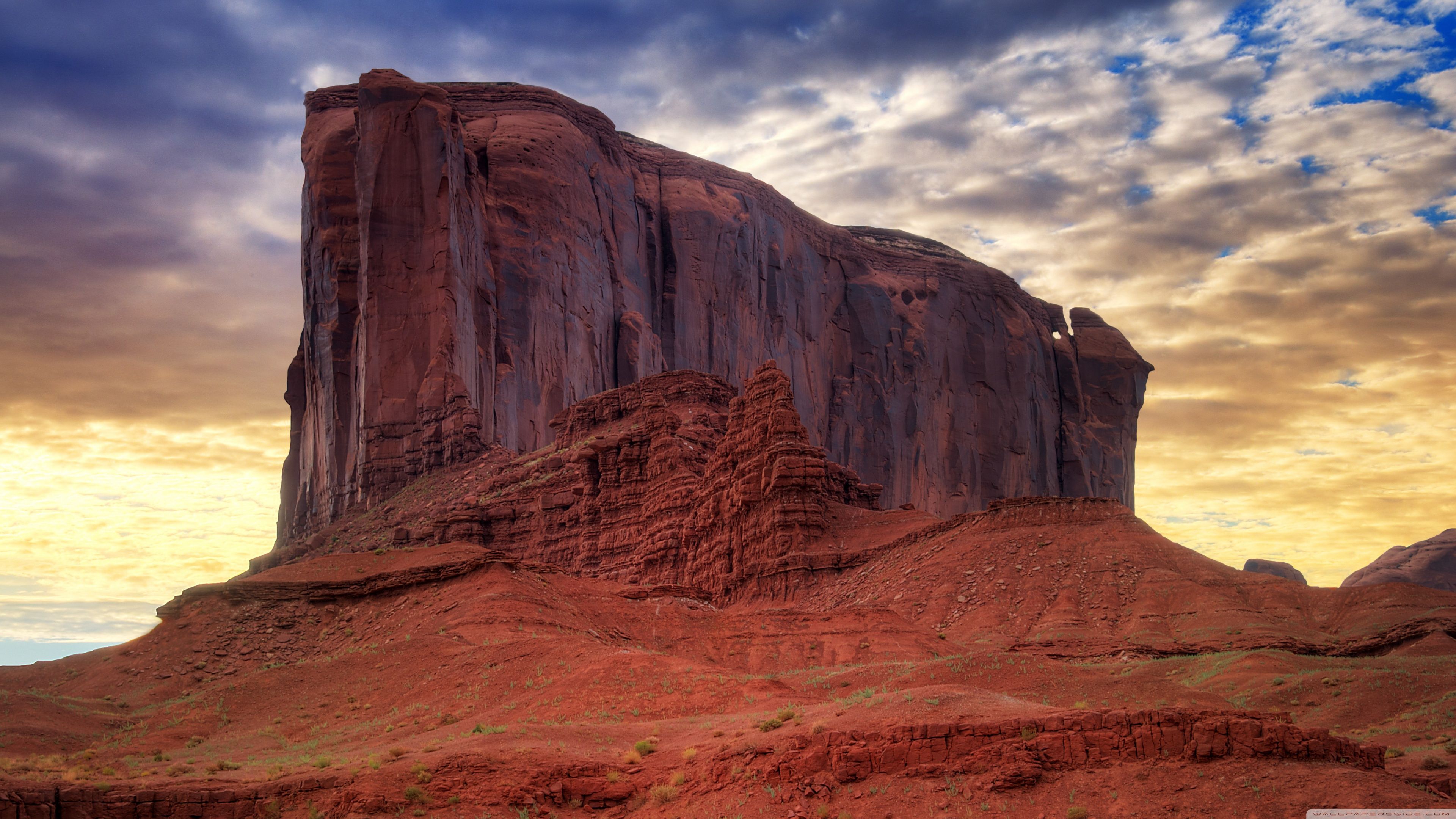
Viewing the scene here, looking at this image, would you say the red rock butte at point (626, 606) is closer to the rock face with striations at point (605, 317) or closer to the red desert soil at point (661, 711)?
the red desert soil at point (661, 711)

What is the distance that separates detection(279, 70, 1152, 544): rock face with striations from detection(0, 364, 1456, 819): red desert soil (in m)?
25.8

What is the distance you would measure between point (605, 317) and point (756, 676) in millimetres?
69579

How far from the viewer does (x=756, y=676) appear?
33.9m

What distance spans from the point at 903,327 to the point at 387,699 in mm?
103518

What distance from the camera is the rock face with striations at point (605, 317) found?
85.8 metres

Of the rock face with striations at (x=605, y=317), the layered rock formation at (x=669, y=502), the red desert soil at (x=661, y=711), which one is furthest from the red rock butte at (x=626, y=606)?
the rock face with striations at (x=605, y=317)

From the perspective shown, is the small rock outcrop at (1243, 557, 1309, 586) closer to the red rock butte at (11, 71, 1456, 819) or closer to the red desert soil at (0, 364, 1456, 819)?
the red rock butte at (11, 71, 1456, 819)

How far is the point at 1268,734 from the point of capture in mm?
18531

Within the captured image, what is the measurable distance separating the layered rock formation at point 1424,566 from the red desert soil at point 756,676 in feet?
200

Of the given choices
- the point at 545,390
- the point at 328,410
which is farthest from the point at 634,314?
the point at 328,410

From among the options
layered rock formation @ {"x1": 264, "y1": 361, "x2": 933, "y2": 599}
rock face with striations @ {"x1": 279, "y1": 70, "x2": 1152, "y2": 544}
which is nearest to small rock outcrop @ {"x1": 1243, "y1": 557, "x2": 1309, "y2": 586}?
rock face with striations @ {"x1": 279, "y1": 70, "x2": 1152, "y2": 544}

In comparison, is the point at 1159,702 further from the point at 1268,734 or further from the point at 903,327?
the point at 903,327

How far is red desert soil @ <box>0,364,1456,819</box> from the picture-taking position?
19.5 meters

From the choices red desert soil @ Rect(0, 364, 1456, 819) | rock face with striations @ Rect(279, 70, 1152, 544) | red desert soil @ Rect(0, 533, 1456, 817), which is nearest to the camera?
red desert soil @ Rect(0, 533, 1456, 817)
